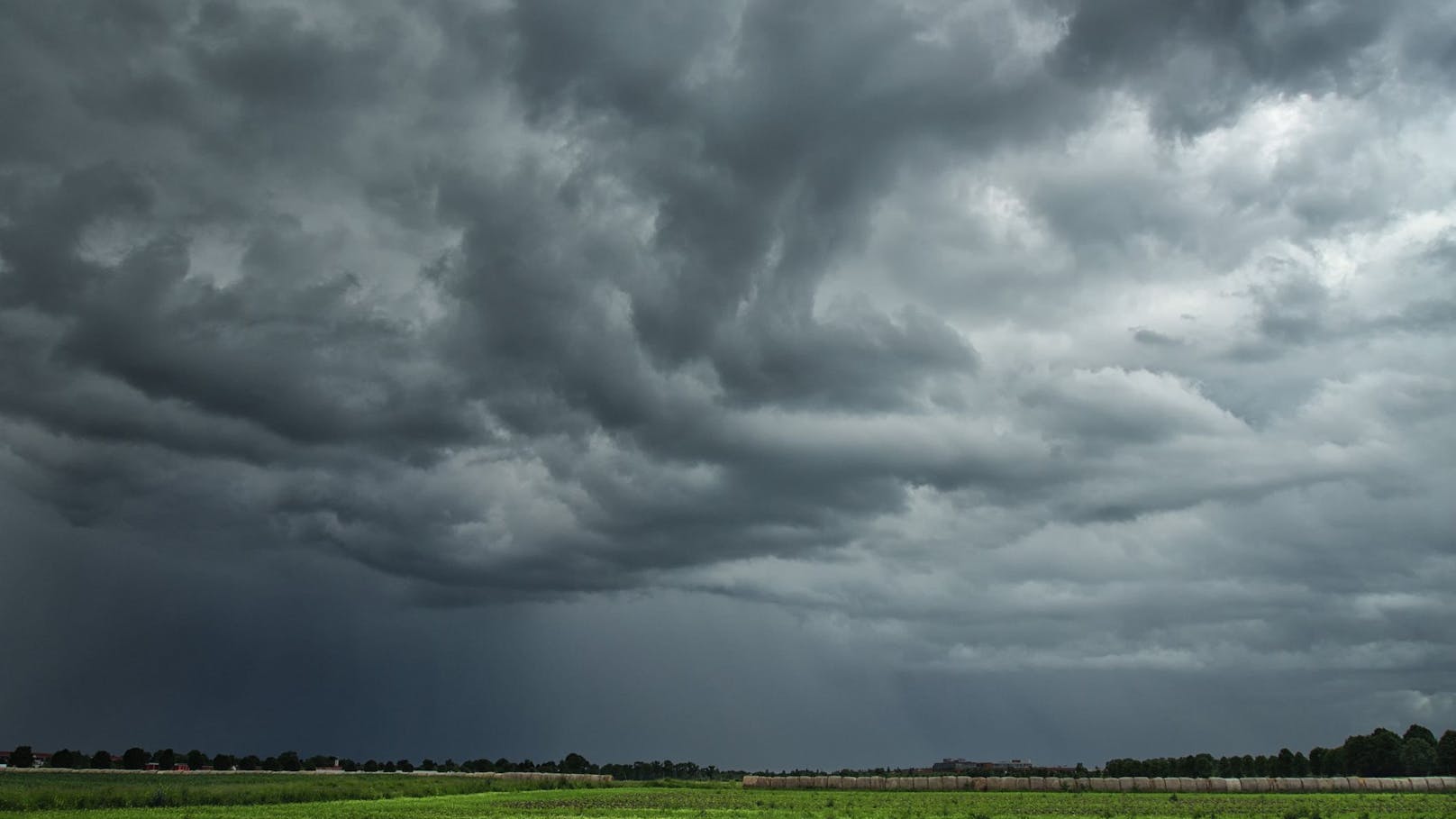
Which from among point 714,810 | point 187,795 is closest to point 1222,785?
point 714,810

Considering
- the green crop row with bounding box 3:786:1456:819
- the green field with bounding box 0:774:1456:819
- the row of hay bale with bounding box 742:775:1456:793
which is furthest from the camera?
the row of hay bale with bounding box 742:775:1456:793

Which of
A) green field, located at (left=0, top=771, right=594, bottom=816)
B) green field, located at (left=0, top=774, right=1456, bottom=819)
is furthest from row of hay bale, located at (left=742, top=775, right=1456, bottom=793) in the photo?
green field, located at (left=0, top=771, right=594, bottom=816)

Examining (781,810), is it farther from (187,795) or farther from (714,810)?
(187,795)

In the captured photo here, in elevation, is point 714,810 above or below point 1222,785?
above

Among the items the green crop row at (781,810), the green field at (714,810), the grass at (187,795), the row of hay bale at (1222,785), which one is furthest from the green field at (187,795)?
the row of hay bale at (1222,785)

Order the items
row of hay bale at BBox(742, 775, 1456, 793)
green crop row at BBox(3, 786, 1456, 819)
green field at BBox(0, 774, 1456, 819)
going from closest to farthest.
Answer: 1. green crop row at BBox(3, 786, 1456, 819)
2. green field at BBox(0, 774, 1456, 819)
3. row of hay bale at BBox(742, 775, 1456, 793)

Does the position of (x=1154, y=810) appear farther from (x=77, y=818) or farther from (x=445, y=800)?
(x=77, y=818)

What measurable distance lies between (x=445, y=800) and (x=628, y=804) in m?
30.2

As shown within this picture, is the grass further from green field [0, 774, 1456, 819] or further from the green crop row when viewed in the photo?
the green crop row

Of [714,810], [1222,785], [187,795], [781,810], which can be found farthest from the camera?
[1222,785]

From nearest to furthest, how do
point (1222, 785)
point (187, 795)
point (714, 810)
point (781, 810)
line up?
point (781, 810)
point (714, 810)
point (187, 795)
point (1222, 785)

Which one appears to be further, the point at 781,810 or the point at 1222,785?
the point at 1222,785

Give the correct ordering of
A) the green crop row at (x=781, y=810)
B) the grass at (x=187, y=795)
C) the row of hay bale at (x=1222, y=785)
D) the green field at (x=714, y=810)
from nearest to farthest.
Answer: the green crop row at (x=781, y=810) → the green field at (x=714, y=810) → the grass at (x=187, y=795) → the row of hay bale at (x=1222, y=785)

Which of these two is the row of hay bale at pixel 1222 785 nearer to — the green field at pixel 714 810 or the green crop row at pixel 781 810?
the green field at pixel 714 810
